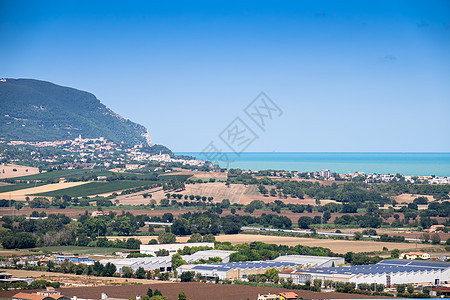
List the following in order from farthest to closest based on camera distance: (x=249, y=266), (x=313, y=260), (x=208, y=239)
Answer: (x=208, y=239), (x=313, y=260), (x=249, y=266)

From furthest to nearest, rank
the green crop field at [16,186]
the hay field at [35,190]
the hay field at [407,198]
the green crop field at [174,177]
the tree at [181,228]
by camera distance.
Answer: the green crop field at [174,177] < the green crop field at [16,186] < the hay field at [407,198] < the hay field at [35,190] < the tree at [181,228]

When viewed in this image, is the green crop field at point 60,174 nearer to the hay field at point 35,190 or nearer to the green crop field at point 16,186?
the green crop field at point 16,186

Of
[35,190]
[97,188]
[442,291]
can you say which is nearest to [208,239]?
[442,291]

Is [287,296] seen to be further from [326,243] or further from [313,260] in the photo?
[326,243]

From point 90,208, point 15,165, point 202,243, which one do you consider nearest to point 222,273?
point 202,243

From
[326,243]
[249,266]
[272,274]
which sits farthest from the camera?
[326,243]

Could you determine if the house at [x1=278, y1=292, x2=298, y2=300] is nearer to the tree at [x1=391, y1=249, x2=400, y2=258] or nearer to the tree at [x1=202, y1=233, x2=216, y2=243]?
the tree at [x1=391, y1=249, x2=400, y2=258]

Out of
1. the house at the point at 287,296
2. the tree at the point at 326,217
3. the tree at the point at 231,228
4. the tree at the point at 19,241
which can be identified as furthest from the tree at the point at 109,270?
the tree at the point at 326,217
